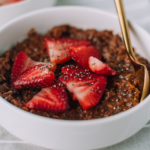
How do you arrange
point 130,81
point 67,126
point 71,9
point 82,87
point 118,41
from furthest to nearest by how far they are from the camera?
point 71,9, point 118,41, point 130,81, point 82,87, point 67,126

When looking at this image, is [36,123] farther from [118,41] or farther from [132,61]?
[118,41]

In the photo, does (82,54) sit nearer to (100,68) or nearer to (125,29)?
(100,68)

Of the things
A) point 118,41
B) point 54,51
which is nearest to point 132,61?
point 118,41

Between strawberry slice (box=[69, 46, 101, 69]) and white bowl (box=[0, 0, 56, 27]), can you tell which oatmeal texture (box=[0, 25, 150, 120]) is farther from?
white bowl (box=[0, 0, 56, 27])

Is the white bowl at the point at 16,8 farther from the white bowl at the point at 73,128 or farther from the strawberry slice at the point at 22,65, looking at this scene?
the white bowl at the point at 73,128

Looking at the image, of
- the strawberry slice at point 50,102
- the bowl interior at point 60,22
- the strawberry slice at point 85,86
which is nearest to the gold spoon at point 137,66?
the bowl interior at point 60,22

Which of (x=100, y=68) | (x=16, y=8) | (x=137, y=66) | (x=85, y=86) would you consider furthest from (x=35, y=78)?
(x=16, y=8)
